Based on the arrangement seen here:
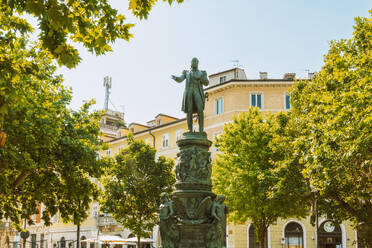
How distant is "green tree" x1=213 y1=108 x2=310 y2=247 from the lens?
2144cm

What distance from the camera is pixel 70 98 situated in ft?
65.9

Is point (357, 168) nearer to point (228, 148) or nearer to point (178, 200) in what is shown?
point (178, 200)

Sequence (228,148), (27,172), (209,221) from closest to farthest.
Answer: (209,221) → (27,172) → (228,148)

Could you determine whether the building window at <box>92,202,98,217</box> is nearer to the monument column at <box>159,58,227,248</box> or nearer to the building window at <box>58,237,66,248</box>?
the building window at <box>58,237,66,248</box>

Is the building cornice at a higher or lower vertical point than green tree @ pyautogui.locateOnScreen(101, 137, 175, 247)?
higher

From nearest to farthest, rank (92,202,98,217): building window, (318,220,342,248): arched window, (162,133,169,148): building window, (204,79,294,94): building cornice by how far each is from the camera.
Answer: (318,220,342,248): arched window → (204,79,294,94): building cornice → (162,133,169,148): building window → (92,202,98,217): building window

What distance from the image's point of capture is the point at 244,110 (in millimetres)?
38750

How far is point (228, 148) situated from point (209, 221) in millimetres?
16988

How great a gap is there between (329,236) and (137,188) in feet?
53.9

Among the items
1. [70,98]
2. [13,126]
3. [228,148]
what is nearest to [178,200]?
[13,126]

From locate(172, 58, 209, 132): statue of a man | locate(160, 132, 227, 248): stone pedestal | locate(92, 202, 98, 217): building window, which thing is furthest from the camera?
locate(92, 202, 98, 217): building window

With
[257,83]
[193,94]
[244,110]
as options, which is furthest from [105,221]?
[193,94]

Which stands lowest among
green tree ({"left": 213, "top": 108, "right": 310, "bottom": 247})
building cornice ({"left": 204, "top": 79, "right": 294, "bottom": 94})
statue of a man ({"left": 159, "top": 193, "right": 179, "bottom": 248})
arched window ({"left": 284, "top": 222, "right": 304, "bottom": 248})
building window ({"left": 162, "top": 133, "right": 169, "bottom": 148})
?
arched window ({"left": 284, "top": 222, "right": 304, "bottom": 248})

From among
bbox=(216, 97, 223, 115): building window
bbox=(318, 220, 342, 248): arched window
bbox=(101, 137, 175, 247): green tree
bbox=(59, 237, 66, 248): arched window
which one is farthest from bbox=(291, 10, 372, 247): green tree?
bbox=(59, 237, 66, 248): arched window
